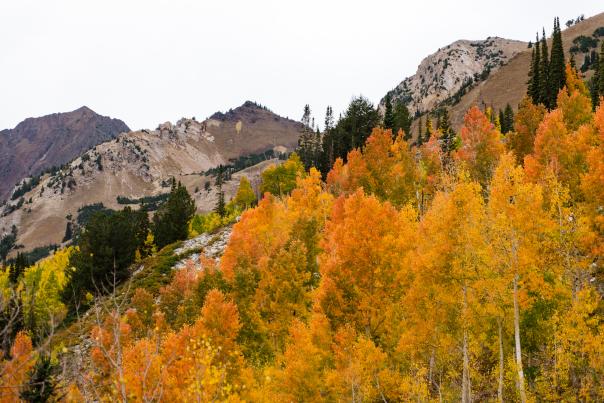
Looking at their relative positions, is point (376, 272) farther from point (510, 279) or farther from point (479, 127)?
point (479, 127)

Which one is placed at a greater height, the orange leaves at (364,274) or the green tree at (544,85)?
the green tree at (544,85)

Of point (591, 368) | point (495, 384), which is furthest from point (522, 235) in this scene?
point (495, 384)

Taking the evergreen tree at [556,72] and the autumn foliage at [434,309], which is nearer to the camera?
the autumn foliage at [434,309]

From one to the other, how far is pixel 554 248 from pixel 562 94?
39.3m

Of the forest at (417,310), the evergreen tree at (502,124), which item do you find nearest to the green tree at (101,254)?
the forest at (417,310)

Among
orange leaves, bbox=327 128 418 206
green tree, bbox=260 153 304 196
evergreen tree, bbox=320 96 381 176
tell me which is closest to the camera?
orange leaves, bbox=327 128 418 206

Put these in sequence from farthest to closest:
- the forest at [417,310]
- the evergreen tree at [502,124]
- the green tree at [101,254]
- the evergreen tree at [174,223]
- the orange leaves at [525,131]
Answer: the evergreen tree at [502,124]
the evergreen tree at [174,223]
the green tree at [101,254]
the orange leaves at [525,131]
the forest at [417,310]

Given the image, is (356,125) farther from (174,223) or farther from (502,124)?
(502,124)

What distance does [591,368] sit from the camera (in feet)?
79.3

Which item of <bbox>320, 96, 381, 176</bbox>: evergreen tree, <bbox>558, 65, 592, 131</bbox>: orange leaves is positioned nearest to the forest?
<bbox>558, 65, 592, 131</bbox>: orange leaves

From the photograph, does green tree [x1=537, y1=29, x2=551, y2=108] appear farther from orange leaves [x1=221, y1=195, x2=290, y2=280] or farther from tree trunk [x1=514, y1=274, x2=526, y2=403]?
tree trunk [x1=514, y1=274, x2=526, y2=403]

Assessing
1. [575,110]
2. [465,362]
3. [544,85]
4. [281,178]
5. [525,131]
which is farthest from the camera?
[281,178]

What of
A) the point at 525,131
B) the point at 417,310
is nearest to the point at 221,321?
the point at 417,310

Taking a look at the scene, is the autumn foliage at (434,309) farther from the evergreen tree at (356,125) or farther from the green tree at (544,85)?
the evergreen tree at (356,125)
